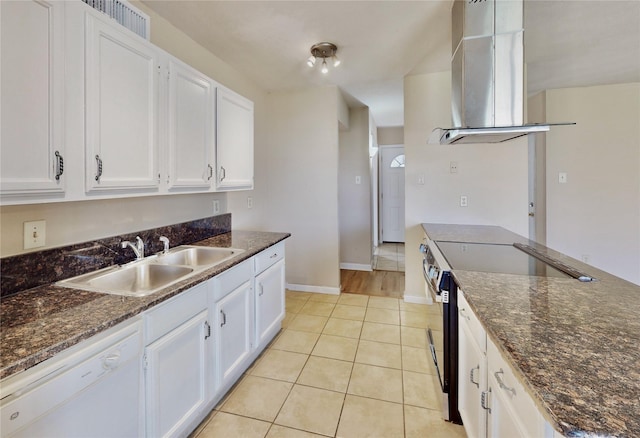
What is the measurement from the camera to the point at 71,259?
143 centimetres

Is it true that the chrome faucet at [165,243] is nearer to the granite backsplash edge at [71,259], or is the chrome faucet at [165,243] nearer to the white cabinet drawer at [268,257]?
the granite backsplash edge at [71,259]

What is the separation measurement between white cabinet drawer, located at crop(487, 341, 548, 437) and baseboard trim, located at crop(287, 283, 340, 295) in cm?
257

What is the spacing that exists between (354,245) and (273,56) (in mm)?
2936

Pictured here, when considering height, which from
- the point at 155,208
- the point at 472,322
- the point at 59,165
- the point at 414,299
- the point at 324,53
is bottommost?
the point at 414,299

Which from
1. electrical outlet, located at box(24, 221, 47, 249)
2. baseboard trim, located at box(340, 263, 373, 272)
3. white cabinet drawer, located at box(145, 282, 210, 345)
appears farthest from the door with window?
electrical outlet, located at box(24, 221, 47, 249)

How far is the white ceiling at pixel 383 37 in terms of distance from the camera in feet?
6.47

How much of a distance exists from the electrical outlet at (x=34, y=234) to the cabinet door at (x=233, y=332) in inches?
33.1

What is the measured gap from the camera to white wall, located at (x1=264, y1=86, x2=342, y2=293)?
3475mm

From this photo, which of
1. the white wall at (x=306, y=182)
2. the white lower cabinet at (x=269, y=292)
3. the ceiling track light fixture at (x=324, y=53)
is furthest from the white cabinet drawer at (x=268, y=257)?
the ceiling track light fixture at (x=324, y=53)

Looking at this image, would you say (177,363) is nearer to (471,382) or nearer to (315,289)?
(471,382)

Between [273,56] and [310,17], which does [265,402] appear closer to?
[310,17]

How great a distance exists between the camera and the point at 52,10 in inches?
42.3

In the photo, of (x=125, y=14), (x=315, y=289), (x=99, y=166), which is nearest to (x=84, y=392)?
Result: (x=99, y=166)

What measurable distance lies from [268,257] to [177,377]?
1.03 metres
